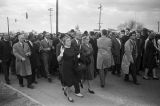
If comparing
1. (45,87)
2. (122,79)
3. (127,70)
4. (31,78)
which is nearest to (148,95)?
(127,70)

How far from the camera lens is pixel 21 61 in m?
6.80

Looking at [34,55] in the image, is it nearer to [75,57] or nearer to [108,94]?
[75,57]

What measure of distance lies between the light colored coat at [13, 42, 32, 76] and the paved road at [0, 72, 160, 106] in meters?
0.61

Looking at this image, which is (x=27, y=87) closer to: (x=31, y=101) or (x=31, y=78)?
(x=31, y=78)

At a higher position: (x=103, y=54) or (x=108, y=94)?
(x=103, y=54)

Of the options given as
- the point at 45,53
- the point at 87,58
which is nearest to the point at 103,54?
the point at 87,58

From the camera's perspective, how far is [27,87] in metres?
7.05

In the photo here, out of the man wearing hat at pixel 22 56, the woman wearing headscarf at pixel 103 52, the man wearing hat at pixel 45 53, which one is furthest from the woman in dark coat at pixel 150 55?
the man wearing hat at pixel 22 56

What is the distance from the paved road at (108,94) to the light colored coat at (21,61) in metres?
0.61

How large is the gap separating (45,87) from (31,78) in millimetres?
638

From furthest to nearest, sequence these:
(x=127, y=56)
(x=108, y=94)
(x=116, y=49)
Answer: (x=116, y=49) < (x=127, y=56) < (x=108, y=94)

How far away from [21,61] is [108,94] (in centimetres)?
319

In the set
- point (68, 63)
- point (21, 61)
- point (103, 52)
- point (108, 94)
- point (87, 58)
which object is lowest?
point (108, 94)

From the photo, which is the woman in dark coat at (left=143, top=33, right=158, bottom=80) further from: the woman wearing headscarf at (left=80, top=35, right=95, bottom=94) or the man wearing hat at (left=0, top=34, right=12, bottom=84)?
the man wearing hat at (left=0, top=34, right=12, bottom=84)
